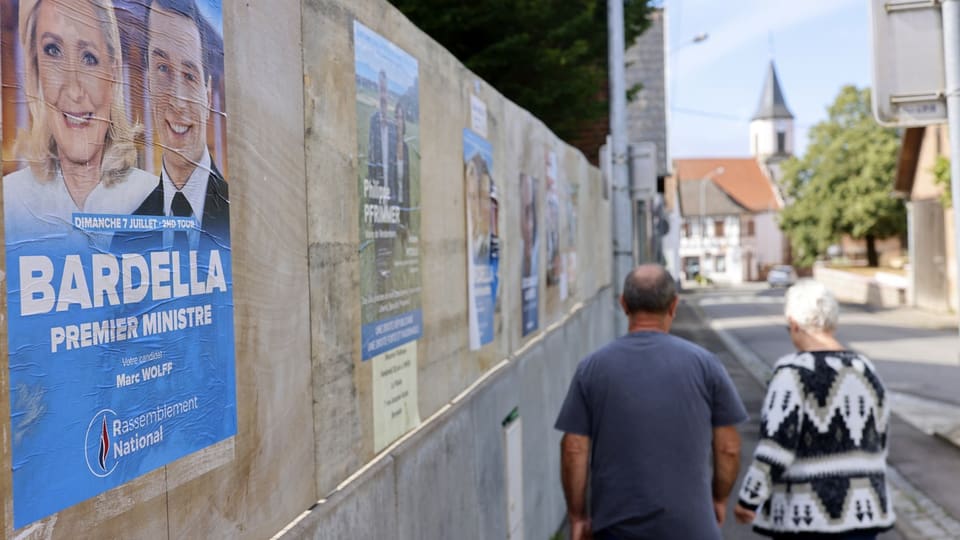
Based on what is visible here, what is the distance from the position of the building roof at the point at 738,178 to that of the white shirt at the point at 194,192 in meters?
102

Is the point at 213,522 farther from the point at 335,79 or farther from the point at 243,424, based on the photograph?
the point at 335,79

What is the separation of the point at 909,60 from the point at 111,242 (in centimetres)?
487

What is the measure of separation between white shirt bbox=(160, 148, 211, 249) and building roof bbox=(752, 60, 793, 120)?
383ft

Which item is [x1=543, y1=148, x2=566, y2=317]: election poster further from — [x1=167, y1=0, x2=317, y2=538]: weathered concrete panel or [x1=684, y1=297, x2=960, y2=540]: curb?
[x1=167, y1=0, x2=317, y2=538]: weathered concrete panel

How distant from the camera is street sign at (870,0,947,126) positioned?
5527 mm

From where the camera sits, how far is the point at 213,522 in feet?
6.89

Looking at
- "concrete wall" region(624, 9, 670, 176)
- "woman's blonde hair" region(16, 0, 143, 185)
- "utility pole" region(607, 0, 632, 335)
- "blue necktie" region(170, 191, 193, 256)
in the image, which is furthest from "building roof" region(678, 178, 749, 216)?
"woman's blonde hair" region(16, 0, 143, 185)

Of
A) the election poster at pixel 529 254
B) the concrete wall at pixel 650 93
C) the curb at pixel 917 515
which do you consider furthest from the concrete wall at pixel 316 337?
the concrete wall at pixel 650 93

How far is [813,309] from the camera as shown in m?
3.86

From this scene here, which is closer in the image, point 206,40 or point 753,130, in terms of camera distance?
point 206,40

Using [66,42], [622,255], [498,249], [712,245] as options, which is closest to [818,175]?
[712,245]

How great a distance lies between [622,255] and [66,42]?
33.6 ft

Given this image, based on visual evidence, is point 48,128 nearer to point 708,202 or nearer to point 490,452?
point 490,452

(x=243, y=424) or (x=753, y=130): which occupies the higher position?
→ (x=753, y=130)
